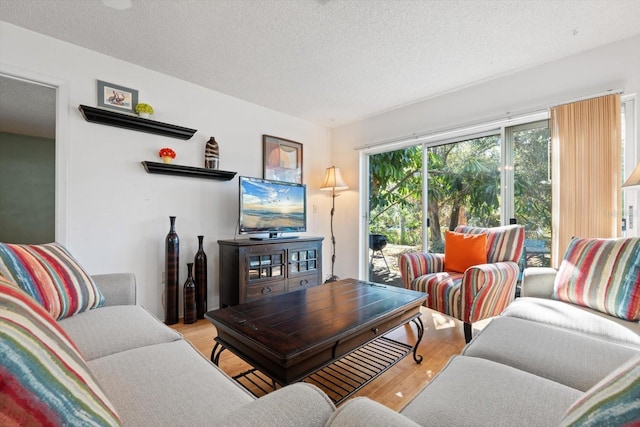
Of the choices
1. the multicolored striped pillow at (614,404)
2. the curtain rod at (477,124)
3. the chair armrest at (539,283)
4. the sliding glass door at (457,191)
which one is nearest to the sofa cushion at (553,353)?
the multicolored striped pillow at (614,404)

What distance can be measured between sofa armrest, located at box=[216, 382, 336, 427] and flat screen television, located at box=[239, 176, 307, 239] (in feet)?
7.87

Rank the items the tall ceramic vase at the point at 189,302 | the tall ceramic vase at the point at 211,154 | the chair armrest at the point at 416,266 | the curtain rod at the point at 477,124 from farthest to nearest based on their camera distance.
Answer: the tall ceramic vase at the point at 211,154 < the tall ceramic vase at the point at 189,302 < the chair armrest at the point at 416,266 < the curtain rod at the point at 477,124

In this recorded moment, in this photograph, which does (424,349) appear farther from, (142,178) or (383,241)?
(142,178)

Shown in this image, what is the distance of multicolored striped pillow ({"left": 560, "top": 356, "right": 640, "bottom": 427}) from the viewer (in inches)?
13.7

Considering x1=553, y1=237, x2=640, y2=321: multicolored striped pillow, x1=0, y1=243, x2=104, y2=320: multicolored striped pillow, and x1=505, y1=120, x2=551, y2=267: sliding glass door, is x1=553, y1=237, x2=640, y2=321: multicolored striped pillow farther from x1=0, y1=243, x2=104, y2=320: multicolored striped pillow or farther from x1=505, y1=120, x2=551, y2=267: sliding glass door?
x1=0, y1=243, x2=104, y2=320: multicolored striped pillow

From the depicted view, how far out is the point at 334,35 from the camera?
2082mm

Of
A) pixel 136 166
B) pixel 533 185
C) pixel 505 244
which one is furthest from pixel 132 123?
pixel 533 185

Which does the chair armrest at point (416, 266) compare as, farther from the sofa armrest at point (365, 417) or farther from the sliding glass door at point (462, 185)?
the sofa armrest at point (365, 417)

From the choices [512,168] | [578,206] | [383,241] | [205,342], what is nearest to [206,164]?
[205,342]

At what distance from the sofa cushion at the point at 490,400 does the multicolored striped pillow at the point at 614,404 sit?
0.31m

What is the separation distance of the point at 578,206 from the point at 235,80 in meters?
3.23

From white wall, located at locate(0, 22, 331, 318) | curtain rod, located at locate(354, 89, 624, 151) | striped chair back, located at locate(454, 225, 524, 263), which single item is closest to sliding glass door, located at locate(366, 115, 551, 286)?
curtain rod, located at locate(354, 89, 624, 151)

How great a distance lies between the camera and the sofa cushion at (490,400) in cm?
67

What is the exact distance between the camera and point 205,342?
2172 mm
